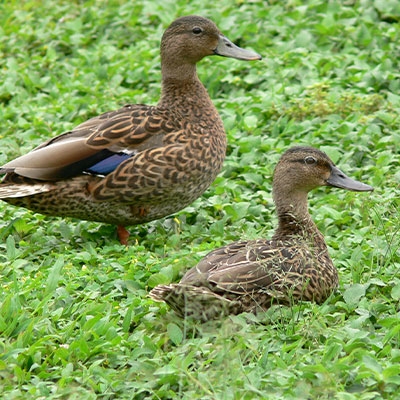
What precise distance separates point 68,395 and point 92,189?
244 centimetres

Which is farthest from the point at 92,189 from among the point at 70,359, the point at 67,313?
the point at 70,359

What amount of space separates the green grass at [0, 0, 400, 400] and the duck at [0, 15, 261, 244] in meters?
0.24

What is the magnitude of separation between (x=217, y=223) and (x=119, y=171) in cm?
78

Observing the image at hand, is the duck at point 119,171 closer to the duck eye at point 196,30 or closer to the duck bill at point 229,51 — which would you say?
the duck eye at point 196,30

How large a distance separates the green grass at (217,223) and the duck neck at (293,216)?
330 millimetres

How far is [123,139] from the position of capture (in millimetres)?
7391

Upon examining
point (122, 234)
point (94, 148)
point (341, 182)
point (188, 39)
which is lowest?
point (122, 234)

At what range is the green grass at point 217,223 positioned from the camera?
5.20m

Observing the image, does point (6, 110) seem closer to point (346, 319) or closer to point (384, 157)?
point (384, 157)

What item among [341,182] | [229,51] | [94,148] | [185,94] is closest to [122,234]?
[94,148]

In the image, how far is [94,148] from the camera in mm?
7340

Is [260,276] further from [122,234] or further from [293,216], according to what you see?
[122,234]

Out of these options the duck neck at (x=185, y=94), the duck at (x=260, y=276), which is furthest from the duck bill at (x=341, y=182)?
the duck neck at (x=185, y=94)

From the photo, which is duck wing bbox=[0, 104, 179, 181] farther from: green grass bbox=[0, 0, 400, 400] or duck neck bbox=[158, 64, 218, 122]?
green grass bbox=[0, 0, 400, 400]
